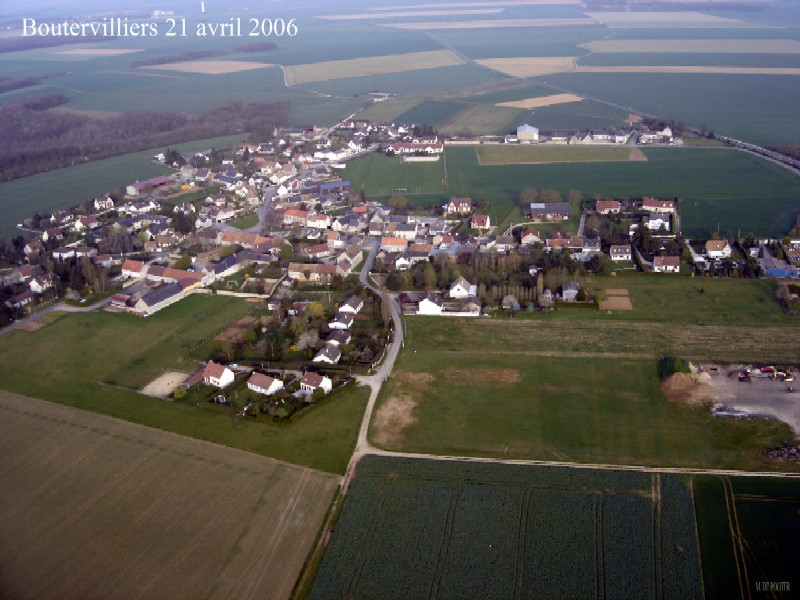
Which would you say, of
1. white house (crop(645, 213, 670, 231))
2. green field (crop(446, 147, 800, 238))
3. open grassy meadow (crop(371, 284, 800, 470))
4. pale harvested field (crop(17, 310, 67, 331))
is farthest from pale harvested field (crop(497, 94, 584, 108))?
pale harvested field (crop(17, 310, 67, 331))

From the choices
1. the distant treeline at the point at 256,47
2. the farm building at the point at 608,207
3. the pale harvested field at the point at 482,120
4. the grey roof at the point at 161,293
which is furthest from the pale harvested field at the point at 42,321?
the distant treeline at the point at 256,47

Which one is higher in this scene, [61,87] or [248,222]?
[61,87]

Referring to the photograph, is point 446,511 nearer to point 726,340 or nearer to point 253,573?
point 253,573

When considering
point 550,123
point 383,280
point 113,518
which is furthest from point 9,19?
point 113,518

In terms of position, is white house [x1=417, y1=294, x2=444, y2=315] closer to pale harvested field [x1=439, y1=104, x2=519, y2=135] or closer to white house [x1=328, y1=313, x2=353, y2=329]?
white house [x1=328, y1=313, x2=353, y2=329]

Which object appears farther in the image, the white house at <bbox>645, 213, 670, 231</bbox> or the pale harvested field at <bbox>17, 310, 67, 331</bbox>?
the white house at <bbox>645, 213, 670, 231</bbox>
